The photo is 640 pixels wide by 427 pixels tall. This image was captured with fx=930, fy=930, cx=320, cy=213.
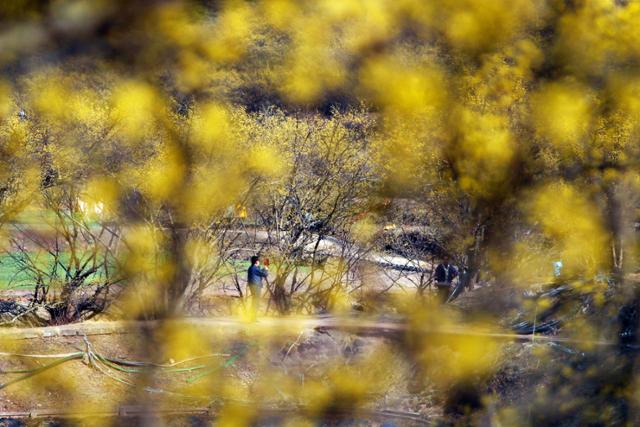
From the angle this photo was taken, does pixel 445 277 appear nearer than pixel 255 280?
Yes

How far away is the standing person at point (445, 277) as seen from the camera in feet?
6.29

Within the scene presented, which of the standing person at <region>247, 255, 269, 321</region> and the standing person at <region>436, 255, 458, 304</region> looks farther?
the standing person at <region>247, 255, 269, 321</region>

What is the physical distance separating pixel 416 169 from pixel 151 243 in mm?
598

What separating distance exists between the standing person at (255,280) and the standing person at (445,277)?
1.38 ft

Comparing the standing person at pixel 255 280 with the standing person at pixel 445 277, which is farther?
the standing person at pixel 255 280

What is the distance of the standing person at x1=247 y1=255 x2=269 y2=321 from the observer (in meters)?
2.09

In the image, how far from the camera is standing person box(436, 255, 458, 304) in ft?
6.29

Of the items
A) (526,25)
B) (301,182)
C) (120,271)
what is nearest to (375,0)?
(526,25)

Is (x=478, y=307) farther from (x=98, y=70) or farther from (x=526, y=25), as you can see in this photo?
(x=98, y=70)

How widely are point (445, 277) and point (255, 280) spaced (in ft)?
1.48

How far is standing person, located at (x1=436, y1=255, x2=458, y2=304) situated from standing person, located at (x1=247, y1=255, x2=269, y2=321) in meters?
0.42

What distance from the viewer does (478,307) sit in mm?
1956

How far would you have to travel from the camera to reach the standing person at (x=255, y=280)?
209cm

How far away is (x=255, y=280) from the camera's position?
2125 mm
